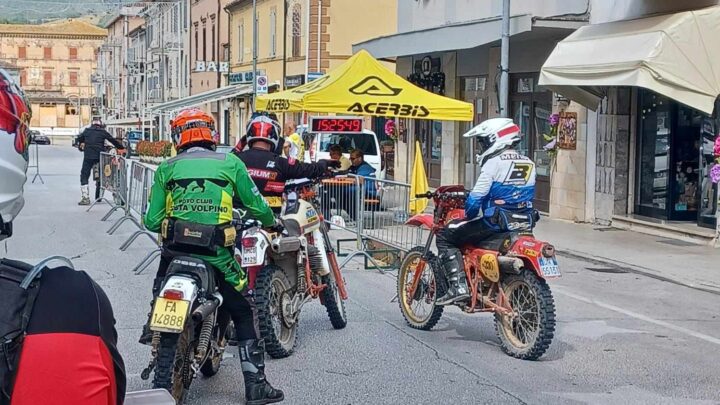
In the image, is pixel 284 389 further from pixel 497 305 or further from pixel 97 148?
pixel 97 148

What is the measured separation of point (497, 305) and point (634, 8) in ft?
32.0

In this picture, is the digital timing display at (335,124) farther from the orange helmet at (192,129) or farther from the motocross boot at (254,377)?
the motocross boot at (254,377)

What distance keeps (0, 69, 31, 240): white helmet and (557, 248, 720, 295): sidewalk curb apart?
31.7 ft

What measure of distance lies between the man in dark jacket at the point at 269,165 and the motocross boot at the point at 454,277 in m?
1.23

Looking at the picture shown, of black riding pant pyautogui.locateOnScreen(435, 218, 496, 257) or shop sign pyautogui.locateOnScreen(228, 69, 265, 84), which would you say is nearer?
black riding pant pyautogui.locateOnScreen(435, 218, 496, 257)

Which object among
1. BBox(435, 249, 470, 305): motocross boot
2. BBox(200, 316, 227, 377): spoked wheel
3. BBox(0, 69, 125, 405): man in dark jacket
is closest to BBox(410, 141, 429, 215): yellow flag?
BBox(435, 249, 470, 305): motocross boot

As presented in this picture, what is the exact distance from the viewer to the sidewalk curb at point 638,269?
11171 millimetres

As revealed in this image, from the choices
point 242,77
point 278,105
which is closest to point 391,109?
point 278,105

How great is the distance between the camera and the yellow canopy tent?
1530 centimetres

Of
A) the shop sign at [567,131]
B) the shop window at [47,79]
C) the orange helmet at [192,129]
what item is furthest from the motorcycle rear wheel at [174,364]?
the shop window at [47,79]

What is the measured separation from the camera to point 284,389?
6594 mm

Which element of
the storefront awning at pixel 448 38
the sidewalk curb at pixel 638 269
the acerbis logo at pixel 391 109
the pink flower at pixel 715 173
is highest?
the storefront awning at pixel 448 38

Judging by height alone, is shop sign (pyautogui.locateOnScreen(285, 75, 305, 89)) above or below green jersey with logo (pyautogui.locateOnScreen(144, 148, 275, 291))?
above

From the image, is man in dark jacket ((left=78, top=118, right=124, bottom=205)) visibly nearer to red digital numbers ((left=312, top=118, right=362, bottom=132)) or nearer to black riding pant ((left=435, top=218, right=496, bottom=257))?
red digital numbers ((left=312, top=118, right=362, bottom=132))
